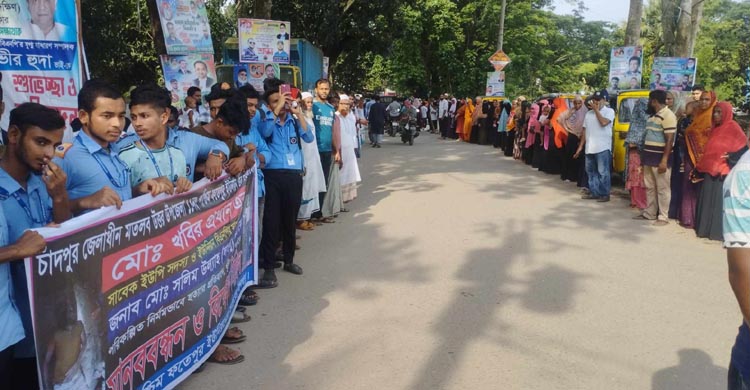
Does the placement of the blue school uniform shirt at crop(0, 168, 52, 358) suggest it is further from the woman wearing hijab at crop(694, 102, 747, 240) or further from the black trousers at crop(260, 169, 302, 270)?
the woman wearing hijab at crop(694, 102, 747, 240)

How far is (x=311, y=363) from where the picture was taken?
13.0ft

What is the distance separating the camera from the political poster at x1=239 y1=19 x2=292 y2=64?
29.7 feet

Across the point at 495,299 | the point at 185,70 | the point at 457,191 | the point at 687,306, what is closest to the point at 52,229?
the point at 495,299

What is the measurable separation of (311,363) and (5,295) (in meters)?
1.99

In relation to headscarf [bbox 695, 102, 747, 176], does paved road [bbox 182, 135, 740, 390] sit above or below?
below

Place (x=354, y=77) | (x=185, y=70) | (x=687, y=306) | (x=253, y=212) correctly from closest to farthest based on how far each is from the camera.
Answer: (x=253, y=212)
(x=687, y=306)
(x=185, y=70)
(x=354, y=77)

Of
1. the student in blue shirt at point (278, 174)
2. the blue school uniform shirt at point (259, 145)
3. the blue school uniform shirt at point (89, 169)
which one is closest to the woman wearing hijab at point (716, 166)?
the student in blue shirt at point (278, 174)

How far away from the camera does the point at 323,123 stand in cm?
805

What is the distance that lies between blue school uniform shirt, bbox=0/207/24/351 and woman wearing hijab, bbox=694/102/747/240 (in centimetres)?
714

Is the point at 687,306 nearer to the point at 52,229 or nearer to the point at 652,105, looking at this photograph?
the point at 652,105

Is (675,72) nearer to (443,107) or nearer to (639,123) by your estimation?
(639,123)

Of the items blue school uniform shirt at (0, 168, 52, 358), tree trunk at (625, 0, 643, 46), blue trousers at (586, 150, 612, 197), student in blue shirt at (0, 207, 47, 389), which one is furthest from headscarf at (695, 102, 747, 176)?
tree trunk at (625, 0, 643, 46)

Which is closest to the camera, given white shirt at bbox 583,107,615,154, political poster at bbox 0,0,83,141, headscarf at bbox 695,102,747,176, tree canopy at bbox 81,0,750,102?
political poster at bbox 0,0,83,141

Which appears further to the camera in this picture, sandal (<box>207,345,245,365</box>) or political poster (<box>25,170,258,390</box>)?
sandal (<box>207,345,245,365</box>)
